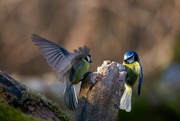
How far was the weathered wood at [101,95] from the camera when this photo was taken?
278 centimetres

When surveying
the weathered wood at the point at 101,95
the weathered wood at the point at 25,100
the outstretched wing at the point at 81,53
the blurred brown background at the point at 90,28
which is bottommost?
the weathered wood at the point at 25,100

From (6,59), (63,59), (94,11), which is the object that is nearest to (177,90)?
(63,59)

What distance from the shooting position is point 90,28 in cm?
1004

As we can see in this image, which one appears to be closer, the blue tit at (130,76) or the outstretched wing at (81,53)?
the outstretched wing at (81,53)

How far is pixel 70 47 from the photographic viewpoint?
983 cm

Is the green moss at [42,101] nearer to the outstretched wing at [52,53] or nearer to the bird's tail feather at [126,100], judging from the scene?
the outstretched wing at [52,53]

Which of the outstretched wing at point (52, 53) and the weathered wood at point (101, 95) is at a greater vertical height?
the outstretched wing at point (52, 53)

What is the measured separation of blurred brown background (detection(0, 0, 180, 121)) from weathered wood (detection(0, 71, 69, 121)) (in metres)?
6.41

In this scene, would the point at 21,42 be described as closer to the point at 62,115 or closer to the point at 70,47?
the point at 70,47

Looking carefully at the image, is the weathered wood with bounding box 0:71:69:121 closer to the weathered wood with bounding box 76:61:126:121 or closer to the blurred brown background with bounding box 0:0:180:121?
the weathered wood with bounding box 76:61:126:121

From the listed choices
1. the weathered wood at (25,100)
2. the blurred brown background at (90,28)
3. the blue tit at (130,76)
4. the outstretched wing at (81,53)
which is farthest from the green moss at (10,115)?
the blurred brown background at (90,28)

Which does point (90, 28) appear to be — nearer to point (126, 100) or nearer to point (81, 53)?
point (126, 100)

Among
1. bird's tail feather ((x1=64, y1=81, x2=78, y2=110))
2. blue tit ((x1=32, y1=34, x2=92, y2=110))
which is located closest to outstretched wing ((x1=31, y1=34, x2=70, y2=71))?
blue tit ((x1=32, y1=34, x2=92, y2=110))

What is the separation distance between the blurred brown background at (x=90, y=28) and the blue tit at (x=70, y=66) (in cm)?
596
